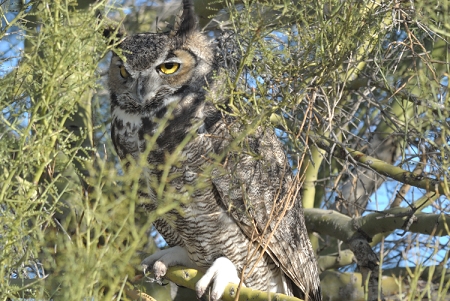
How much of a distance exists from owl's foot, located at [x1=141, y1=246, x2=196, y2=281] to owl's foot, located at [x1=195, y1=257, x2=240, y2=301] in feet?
0.64

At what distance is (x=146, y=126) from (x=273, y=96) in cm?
77

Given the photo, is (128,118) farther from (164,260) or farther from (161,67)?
(164,260)

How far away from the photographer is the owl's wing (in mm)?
2381

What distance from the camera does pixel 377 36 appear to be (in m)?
1.99

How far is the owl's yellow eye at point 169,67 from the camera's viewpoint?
8.04ft

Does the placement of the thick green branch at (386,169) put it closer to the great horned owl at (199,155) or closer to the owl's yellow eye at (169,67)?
the great horned owl at (199,155)

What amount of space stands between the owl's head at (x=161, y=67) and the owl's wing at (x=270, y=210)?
1.17ft

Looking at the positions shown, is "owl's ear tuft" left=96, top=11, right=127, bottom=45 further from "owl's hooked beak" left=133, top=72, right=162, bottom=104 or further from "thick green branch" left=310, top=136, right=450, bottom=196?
"thick green branch" left=310, top=136, right=450, bottom=196

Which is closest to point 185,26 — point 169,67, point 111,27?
point 169,67

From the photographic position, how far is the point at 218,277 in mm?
2377

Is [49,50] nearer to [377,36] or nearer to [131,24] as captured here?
[377,36]

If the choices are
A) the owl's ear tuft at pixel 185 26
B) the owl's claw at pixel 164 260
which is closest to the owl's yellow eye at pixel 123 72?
the owl's ear tuft at pixel 185 26

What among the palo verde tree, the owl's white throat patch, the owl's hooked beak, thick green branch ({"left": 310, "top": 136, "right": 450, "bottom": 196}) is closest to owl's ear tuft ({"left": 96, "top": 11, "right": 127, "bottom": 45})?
the palo verde tree

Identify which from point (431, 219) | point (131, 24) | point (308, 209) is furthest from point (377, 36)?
point (131, 24)
